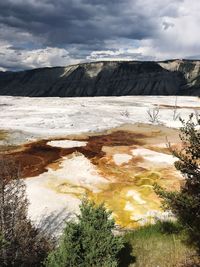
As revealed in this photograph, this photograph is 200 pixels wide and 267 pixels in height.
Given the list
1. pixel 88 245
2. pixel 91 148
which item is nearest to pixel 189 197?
pixel 88 245

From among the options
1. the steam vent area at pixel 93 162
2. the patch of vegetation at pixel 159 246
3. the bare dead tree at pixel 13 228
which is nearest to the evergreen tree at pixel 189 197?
the patch of vegetation at pixel 159 246

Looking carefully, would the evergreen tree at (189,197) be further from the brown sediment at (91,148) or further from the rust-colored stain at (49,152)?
the rust-colored stain at (49,152)

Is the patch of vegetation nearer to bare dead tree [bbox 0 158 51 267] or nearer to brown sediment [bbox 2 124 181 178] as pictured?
bare dead tree [bbox 0 158 51 267]

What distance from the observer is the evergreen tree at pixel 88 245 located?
13641 mm

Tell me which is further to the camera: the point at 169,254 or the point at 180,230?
the point at 180,230

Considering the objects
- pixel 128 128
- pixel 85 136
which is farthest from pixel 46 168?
pixel 128 128

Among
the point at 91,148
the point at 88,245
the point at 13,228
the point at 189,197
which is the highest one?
the point at 189,197

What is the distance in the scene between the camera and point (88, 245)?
→ 45.9ft

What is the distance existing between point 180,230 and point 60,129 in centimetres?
2606

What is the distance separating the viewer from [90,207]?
14.9 m

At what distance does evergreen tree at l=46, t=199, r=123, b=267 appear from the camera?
44.8 feet

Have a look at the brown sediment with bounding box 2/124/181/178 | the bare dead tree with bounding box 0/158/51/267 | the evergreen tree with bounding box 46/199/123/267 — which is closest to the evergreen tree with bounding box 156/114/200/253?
the evergreen tree with bounding box 46/199/123/267

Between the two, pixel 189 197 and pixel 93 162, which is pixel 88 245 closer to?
pixel 189 197

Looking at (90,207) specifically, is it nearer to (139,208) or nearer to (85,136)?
(139,208)
